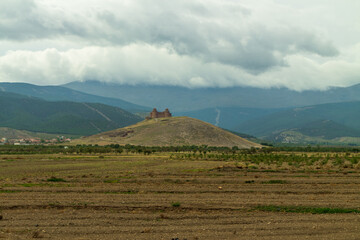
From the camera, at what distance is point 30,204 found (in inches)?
1185

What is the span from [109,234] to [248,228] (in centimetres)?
762

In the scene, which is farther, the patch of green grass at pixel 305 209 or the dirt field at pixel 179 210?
the patch of green grass at pixel 305 209

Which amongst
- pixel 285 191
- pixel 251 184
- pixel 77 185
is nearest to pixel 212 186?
pixel 251 184

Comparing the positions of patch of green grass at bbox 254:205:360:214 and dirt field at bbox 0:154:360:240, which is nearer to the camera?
dirt field at bbox 0:154:360:240

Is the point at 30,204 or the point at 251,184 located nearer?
the point at 30,204

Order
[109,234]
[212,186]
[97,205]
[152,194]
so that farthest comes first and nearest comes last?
[212,186]
[152,194]
[97,205]
[109,234]

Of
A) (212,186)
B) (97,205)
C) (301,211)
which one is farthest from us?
(212,186)

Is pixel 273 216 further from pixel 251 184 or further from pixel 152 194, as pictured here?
pixel 251 184

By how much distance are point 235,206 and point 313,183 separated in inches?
634

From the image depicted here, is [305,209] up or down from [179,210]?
up

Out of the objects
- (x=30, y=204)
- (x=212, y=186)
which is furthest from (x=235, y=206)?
(x=30, y=204)

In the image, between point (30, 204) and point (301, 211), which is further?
point (30, 204)

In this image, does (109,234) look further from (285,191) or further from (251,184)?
(251,184)

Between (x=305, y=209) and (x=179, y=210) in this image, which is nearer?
(x=179, y=210)
